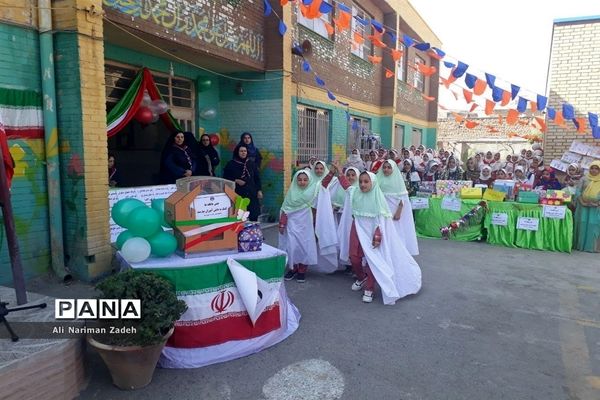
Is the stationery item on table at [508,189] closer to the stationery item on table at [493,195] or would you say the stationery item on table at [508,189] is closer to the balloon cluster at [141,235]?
the stationery item on table at [493,195]

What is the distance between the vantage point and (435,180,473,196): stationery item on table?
891cm

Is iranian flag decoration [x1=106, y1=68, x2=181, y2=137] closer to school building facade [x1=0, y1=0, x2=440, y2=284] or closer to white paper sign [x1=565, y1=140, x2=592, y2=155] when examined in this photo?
school building facade [x1=0, y1=0, x2=440, y2=284]

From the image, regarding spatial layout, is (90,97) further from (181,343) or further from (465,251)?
(465,251)

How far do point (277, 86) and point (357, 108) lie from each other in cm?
497

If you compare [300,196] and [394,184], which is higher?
[394,184]

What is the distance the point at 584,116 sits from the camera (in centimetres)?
975

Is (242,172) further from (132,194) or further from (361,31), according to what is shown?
(361,31)

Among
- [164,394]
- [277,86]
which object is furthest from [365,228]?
[277,86]

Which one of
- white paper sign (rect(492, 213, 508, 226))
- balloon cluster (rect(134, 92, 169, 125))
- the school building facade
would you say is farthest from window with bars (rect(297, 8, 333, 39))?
white paper sign (rect(492, 213, 508, 226))

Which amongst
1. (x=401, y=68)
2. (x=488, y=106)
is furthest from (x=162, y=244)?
(x=401, y=68)

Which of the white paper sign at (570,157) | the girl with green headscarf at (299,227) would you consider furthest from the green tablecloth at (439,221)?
the girl with green headscarf at (299,227)

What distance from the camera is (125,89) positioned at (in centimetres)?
743

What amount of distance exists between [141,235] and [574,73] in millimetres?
10158

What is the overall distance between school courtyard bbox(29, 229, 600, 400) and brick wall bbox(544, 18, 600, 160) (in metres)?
5.24
